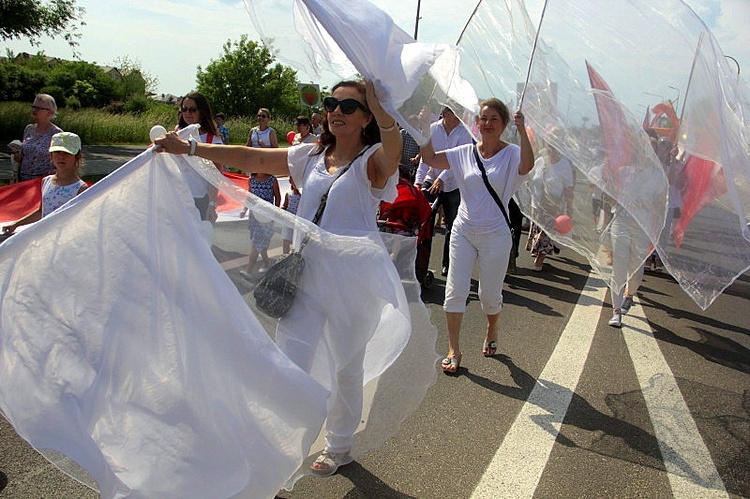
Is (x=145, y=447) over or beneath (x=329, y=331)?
beneath

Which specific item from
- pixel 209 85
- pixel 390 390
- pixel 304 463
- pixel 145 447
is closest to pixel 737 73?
pixel 390 390

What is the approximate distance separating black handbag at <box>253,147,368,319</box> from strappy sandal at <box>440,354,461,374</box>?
7.82ft

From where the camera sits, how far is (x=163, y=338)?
2.62 metres

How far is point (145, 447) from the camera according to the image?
2.47 m

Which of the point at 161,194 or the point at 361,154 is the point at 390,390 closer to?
the point at 361,154

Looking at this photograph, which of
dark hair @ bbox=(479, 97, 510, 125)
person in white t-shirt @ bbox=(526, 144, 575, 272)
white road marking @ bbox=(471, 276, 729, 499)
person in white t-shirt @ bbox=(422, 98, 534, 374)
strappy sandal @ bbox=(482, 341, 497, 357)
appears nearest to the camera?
white road marking @ bbox=(471, 276, 729, 499)

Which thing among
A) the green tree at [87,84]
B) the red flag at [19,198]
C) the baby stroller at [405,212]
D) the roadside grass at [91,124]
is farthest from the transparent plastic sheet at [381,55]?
the green tree at [87,84]

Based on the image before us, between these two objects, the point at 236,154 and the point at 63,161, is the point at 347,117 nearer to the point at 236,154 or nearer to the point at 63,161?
the point at 236,154

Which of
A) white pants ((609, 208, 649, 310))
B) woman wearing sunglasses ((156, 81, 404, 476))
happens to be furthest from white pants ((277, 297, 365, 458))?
white pants ((609, 208, 649, 310))

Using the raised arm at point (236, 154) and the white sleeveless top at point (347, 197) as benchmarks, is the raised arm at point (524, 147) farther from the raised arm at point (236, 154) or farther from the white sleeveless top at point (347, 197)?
the raised arm at point (236, 154)

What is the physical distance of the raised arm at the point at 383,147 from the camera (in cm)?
285

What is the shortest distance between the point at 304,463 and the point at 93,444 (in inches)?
34.2

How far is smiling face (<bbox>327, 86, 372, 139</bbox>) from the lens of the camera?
3.04m

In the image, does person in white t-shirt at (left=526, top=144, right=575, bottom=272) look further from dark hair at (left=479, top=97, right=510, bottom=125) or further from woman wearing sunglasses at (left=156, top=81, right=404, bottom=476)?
woman wearing sunglasses at (left=156, top=81, right=404, bottom=476)
